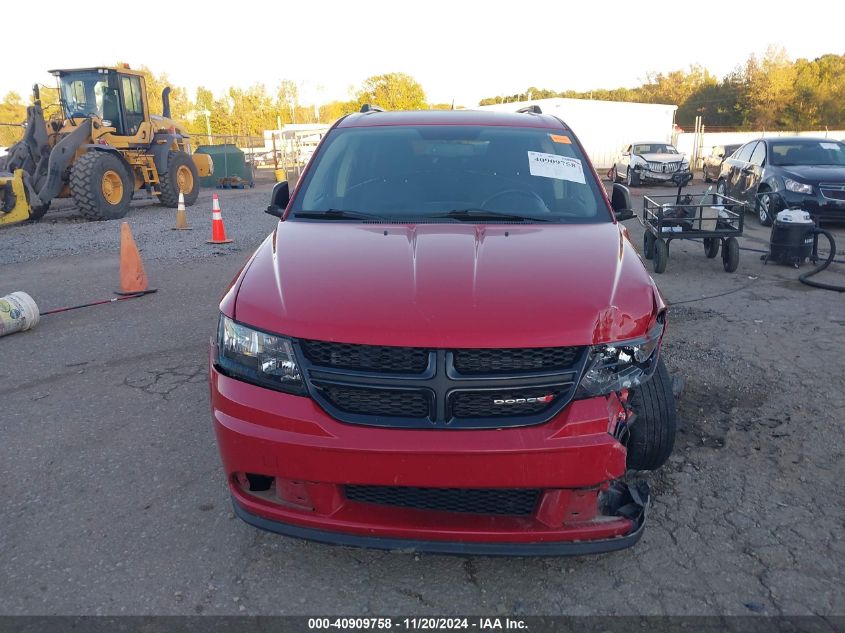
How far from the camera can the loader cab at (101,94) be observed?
14375mm

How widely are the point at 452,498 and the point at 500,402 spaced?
1.27ft

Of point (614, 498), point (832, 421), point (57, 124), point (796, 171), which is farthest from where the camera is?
point (57, 124)

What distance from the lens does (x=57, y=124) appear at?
13.9 metres

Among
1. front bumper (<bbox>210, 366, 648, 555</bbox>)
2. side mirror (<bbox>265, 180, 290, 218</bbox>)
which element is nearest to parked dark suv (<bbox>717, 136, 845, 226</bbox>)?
side mirror (<bbox>265, 180, 290, 218</bbox>)

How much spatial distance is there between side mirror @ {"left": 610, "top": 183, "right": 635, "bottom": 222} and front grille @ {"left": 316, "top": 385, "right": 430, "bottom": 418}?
6.95ft

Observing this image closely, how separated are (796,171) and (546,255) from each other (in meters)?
10.6

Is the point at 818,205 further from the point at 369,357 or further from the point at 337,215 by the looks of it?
the point at 369,357

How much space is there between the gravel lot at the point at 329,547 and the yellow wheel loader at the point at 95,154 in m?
8.50

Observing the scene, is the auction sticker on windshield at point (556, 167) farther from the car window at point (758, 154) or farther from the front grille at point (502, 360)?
the car window at point (758, 154)

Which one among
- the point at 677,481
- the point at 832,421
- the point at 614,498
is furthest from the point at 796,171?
the point at 614,498

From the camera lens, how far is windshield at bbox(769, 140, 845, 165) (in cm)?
1184

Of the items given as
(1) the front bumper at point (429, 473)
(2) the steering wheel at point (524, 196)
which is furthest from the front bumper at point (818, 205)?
(1) the front bumper at point (429, 473)

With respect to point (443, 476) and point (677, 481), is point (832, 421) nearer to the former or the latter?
point (677, 481)

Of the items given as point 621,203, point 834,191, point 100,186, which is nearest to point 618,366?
point 621,203
